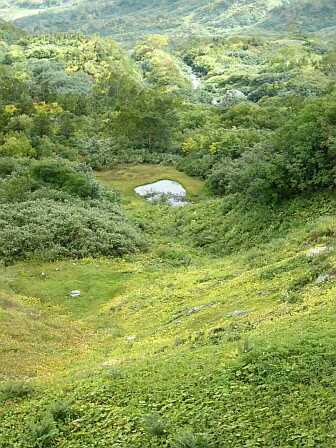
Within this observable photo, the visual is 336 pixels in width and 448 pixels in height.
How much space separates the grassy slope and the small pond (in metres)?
21.2

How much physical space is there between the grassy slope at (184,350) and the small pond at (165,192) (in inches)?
835

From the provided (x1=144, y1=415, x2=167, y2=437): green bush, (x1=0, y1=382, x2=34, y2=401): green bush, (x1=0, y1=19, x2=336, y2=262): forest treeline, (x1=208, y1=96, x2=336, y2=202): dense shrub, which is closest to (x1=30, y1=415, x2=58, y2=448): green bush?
(x1=0, y1=382, x2=34, y2=401): green bush

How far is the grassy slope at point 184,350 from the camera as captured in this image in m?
12.1

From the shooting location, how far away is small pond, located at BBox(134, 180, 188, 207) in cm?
5319

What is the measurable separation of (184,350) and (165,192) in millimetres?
39322

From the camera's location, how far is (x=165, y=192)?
55406 millimetres

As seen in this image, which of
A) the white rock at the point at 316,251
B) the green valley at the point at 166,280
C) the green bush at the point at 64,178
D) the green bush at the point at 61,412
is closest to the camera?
the green valley at the point at 166,280

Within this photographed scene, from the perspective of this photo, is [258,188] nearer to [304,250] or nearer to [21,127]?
[304,250]

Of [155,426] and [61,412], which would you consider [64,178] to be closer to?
[61,412]

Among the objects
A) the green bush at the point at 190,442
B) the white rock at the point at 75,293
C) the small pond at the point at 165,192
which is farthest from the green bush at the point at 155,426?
the small pond at the point at 165,192

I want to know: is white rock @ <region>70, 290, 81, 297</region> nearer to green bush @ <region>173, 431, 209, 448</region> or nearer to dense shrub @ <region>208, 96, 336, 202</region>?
dense shrub @ <region>208, 96, 336, 202</region>

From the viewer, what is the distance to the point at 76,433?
13.4 meters

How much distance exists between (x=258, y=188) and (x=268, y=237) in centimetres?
432

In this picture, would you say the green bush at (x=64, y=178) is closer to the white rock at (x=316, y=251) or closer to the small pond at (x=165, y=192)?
the small pond at (x=165, y=192)
